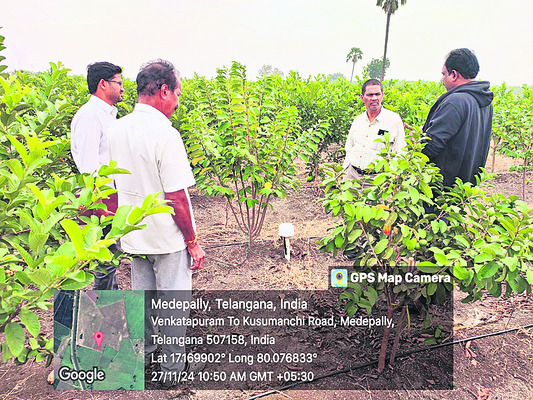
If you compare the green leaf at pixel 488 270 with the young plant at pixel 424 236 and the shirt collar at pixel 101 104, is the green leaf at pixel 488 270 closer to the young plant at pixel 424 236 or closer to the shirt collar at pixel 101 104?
the young plant at pixel 424 236

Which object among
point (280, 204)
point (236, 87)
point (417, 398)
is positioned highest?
point (236, 87)

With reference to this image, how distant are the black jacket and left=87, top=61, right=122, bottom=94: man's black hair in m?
2.68

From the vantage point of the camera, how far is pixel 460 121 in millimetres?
2801

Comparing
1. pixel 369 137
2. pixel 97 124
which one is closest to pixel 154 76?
pixel 97 124

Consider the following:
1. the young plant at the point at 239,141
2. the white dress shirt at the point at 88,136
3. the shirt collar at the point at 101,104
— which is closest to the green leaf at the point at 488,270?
the young plant at the point at 239,141

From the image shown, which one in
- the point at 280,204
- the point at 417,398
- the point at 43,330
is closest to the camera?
the point at 417,398

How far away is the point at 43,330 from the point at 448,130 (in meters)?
3.88

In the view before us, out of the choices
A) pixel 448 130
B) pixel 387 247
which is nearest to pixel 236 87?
pixel 448 130

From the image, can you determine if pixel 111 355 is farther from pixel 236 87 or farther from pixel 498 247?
pixel 236 87

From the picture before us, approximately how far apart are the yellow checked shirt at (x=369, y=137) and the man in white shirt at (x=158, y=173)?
243cm

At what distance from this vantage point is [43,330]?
A: 3.12 meters

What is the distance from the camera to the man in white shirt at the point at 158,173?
2.09m

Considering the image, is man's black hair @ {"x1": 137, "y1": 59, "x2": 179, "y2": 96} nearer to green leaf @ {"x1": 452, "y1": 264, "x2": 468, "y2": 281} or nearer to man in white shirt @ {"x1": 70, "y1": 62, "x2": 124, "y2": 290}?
man in white shirt @ {"x1": 70, "y1": 62, "x2": 124, "y2": 290}

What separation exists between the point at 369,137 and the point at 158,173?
266 centimetres
